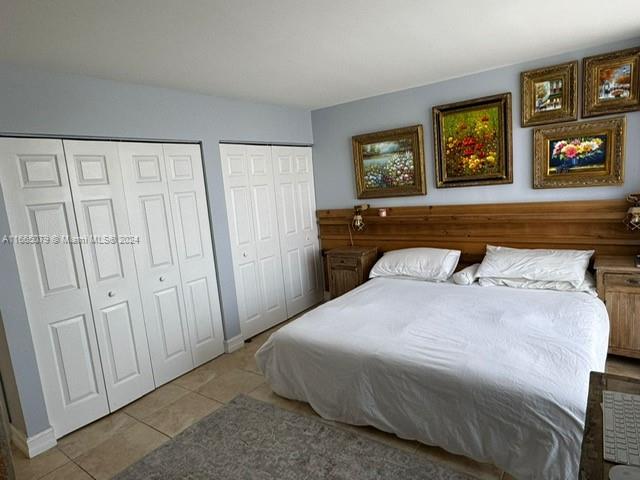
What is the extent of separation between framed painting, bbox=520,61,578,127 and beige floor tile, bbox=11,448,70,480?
400 centimetres

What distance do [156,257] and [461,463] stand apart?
240cm

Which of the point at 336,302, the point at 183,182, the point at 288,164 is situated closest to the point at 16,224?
the point at 183,182

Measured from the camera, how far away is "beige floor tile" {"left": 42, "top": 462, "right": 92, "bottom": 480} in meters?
2.09

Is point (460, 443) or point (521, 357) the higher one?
point (521, 357)

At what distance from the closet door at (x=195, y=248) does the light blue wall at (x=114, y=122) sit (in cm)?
8

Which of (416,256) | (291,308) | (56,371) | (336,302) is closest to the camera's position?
(56,371)

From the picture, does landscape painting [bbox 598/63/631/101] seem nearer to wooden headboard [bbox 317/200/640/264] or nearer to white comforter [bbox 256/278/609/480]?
wooden headboard [bbox 317/200/640/264]

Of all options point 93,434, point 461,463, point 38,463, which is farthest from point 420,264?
point 38,463

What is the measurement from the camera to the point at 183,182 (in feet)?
10.2

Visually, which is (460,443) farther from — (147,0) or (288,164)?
(288,164)

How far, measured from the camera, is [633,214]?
273 cm

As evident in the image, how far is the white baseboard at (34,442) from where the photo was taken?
2270 mm

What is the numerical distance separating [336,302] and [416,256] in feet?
3.25

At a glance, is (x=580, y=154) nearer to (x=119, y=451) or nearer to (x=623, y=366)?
(x=623, y=366)
